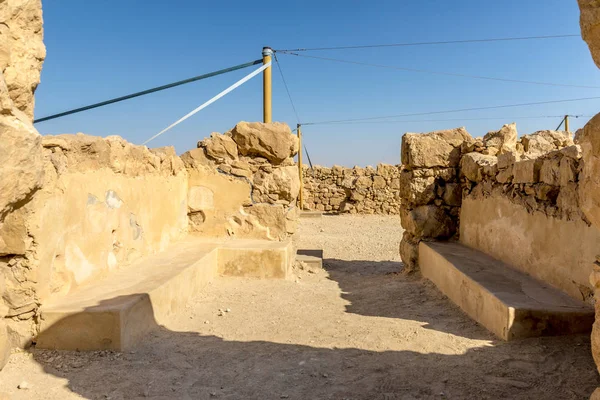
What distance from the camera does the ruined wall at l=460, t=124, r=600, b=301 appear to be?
2.94m

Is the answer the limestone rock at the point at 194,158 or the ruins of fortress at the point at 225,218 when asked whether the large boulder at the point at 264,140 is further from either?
the limestone rock at the point at 194,158

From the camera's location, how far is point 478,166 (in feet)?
15.8

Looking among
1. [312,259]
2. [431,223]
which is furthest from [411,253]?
[312,259]

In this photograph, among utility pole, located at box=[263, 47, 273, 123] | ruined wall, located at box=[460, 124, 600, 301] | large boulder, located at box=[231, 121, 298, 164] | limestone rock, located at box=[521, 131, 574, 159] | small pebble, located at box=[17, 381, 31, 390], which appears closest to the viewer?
small pebble, located at box=[17, 381, 31, 390]

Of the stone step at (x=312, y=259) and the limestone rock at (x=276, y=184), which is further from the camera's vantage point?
the stone step at (x=312, y=259)

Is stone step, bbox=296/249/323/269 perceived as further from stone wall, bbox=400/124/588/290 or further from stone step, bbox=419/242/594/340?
stone step, bbox=419/242/594/340

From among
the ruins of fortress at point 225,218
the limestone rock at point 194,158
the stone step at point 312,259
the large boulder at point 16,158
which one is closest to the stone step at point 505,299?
the ruins of fortress at point 225,218

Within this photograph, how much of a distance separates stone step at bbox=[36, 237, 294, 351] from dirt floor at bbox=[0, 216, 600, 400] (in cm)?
10

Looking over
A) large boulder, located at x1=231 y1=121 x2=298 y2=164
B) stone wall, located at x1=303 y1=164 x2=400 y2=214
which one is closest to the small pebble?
large boulder, located at x1=231 y1=121 x2=298 y2=164

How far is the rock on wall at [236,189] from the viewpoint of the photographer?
5.19m

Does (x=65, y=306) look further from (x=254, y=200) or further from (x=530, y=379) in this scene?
(x=254, y=200)

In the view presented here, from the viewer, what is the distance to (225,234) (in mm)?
5215

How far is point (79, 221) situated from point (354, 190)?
11.4m

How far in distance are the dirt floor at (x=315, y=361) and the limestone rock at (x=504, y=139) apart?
244 cm
